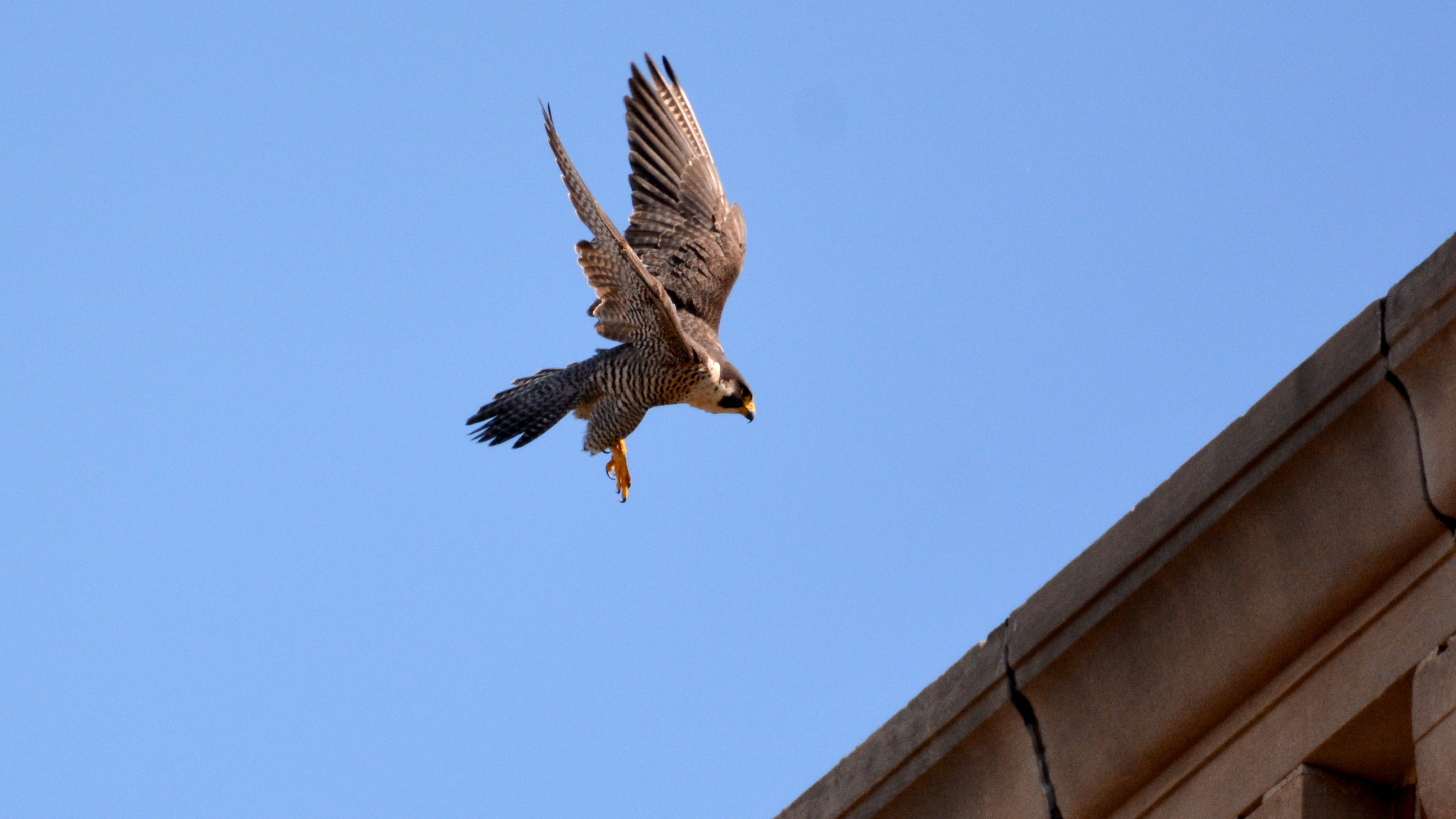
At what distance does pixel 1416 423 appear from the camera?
10.4ft

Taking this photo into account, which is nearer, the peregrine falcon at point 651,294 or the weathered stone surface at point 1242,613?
the weathered stone surface at point 1242,613

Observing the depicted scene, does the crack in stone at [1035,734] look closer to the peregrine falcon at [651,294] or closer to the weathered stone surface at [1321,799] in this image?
the weathered stone surface at [1321,799]

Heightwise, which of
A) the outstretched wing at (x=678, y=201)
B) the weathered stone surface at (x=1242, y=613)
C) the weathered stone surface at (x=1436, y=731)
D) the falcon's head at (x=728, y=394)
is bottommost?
the weathered stone surface at (x=1436, y=731)

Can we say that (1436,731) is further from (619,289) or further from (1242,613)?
(619,289)

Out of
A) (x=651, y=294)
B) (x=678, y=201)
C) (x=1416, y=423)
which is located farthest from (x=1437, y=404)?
(x=678, y=201)

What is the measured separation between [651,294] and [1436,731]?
6.53m

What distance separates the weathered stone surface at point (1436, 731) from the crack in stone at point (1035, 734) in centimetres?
82

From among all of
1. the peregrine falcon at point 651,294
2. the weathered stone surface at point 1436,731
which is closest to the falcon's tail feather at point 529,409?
the peregrine falcon at point 651,294

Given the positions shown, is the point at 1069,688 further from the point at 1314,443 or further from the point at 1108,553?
the point at 1314,443

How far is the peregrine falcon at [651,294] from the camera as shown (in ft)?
30.9

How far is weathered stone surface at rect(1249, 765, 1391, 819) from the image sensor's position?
3.24 m

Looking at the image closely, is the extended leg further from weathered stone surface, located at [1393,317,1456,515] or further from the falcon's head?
weathered stone surface, located at [1393,317,1456,515]

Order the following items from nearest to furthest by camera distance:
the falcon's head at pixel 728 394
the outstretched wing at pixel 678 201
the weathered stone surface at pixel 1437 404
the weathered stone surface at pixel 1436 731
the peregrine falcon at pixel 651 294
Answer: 1. the weathered stone surface at pixel 1436 731
2. the weathered stone surface at pixel 1437 404
3. the peregrine falcon at pixel 651 294
4. the falcon's head at pixel 728 394
5. the outstretched wing at pixel 678 201

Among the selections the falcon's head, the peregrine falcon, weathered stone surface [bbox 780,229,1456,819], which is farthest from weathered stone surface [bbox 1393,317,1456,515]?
the falcon's head
